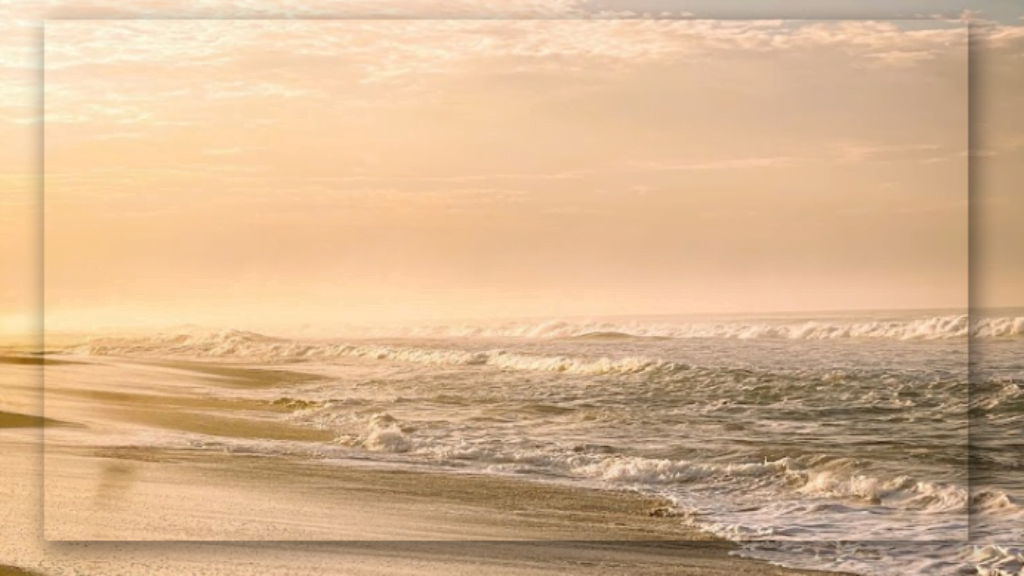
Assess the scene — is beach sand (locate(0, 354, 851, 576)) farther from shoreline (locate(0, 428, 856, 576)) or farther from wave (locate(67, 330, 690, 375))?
wave (locate(67, 330, 690, 375))

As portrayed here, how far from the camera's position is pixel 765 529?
4.14 metres

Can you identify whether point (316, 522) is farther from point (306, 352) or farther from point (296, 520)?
point (306, 352)

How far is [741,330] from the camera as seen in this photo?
4664 mm

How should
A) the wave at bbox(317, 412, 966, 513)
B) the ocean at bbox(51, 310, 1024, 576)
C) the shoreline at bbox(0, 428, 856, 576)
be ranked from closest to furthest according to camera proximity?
the shoreline at bbox(0, 428, 856, 576), the wave at bbox(317, 412, 966, 513), the ocean at bbox(51, 310, 1024, 576)

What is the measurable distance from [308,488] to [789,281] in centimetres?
196

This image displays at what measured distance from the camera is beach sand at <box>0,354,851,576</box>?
407 cm

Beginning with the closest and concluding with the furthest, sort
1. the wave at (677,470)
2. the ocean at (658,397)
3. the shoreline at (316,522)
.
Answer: the shoreline at (316,522) → the wave at (677,470) → the ocean at (658,397)

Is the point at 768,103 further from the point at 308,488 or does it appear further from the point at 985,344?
the point at 308,488

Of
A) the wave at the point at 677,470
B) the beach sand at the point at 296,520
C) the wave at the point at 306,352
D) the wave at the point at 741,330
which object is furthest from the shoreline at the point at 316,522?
the wave at the point at 741,330

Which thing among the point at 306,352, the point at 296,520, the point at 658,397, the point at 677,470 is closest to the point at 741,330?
the point at 658,397

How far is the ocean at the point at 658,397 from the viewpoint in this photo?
452 centimetres

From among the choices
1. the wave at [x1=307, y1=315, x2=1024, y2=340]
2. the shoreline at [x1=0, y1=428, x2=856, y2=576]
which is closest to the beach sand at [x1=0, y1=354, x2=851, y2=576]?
the shoreline at [x1=0, y1=428, x2=856, y2=576]

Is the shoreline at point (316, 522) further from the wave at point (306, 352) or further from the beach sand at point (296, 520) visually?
the wave at point (306, 352)

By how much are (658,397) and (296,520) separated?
1.40 meters
